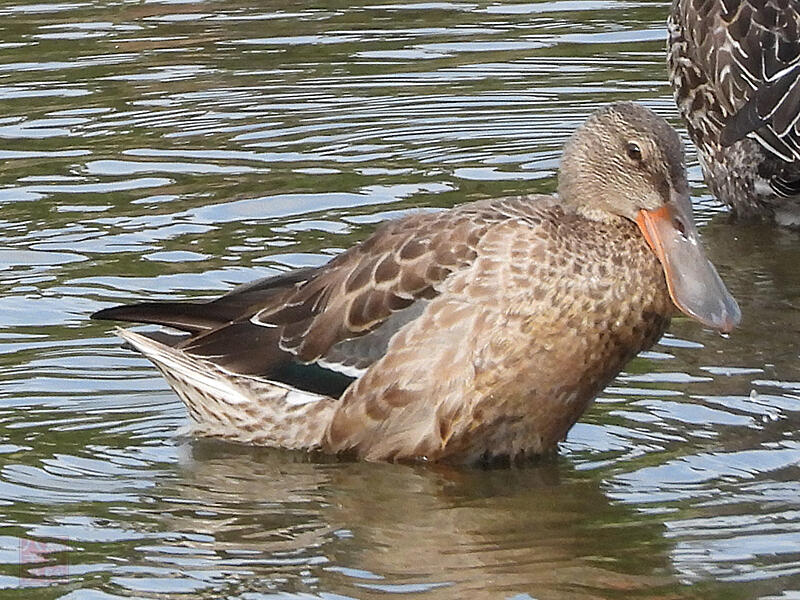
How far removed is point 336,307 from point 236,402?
21.0 inches

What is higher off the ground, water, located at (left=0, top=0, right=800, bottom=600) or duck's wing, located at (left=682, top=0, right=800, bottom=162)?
duck's wing, located at (left=682, top=0, right=800, bottom=162)

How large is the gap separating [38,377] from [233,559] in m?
2.06

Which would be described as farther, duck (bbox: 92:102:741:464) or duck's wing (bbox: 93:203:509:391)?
duck's wing (bbox: 93:203:509:391)

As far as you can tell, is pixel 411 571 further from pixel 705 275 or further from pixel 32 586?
pixel 705 275

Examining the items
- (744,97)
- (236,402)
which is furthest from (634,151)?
(744,97)

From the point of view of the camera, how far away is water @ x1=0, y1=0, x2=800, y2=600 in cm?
700

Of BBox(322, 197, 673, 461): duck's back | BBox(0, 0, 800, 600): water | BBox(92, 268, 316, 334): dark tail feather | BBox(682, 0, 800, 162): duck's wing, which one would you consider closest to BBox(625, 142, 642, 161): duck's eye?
BBox(322, 197, 673, 461): duck's back

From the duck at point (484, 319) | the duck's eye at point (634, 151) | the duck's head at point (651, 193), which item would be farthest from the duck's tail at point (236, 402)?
the duck's eye at point (634, 151)

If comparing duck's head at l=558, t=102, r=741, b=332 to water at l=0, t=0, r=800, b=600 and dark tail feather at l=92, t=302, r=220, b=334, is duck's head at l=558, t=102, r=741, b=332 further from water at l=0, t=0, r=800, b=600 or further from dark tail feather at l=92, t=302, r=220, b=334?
dark tail feather at l=92, t=302, r=220, b=334

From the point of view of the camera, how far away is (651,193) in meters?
7.91

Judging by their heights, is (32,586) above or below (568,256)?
below

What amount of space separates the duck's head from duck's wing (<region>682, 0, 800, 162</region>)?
2716mm

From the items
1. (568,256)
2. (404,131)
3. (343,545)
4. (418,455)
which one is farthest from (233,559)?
(404,131)

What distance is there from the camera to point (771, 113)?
10.7 metres
